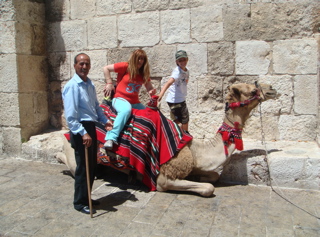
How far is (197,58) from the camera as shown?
214 inches

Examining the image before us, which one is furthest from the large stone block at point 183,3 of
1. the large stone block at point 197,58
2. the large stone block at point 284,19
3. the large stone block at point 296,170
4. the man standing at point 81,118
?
the large stone block at point 296,170

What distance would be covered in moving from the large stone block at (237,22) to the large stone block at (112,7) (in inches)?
67.6

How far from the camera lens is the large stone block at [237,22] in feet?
16.9

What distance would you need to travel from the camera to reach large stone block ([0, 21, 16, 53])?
5584 millimetres

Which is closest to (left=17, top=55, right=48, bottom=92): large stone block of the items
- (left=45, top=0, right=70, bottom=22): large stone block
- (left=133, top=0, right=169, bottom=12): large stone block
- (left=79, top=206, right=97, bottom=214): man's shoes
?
(left=45, top=0, right=70, bottom=22): large stone block

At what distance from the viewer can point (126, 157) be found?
401 cm

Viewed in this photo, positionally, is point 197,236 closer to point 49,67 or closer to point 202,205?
point 202,205

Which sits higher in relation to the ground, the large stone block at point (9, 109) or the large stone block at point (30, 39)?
the large stone block at point (30, 39)

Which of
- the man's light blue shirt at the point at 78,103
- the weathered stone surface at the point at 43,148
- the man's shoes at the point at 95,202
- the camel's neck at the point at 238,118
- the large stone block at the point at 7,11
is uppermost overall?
the large stone block at the point at 7,11

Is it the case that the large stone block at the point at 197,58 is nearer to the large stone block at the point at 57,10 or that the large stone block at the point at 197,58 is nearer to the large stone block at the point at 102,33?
the large stone block at the point at 102,33

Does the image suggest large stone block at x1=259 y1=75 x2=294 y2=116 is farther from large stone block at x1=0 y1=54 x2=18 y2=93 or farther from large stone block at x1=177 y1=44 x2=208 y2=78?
large stone block at x1=0 y1=54 x2=18 y2=93

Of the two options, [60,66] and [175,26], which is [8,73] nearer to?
[60,66]

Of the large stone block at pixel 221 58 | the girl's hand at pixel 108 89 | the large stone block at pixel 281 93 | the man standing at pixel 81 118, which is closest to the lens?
the man standing at pixel 81 118

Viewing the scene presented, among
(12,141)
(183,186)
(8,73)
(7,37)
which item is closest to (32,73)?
(8,73)
